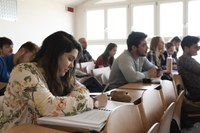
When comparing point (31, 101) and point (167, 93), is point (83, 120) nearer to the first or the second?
point (31, 101)

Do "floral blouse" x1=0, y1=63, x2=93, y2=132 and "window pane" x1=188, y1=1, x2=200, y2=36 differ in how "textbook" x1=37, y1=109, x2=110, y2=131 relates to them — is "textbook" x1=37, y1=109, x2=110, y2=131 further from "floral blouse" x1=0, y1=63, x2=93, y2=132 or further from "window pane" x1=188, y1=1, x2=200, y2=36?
"window pane" x1=188, y1=1, x2=200, y2=36

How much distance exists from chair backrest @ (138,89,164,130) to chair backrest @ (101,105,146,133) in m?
0.06

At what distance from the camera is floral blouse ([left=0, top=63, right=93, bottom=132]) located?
46.5 inches

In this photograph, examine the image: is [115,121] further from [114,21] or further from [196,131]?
[114,21]

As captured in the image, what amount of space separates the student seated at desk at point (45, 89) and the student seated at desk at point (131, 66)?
1.23 m

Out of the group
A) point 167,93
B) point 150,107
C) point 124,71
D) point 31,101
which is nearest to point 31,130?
point 31,101

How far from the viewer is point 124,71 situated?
8.66ft

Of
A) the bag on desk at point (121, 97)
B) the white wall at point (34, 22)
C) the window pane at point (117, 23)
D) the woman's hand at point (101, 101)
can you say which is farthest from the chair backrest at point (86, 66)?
the woman's hand at point (101, 101)

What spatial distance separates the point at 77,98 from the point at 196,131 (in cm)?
169

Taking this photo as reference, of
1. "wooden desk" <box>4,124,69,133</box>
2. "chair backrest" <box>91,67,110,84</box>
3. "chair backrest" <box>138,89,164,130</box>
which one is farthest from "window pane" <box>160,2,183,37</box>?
"wooden desk" <box>4,124,69,133</box>

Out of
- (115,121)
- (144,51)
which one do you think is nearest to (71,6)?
(144,51)

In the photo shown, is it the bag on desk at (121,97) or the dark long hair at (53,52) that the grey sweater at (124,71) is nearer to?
the bag on desk at (121,97)

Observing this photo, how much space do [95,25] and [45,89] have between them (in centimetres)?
618

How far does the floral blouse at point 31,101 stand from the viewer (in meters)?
1.18
